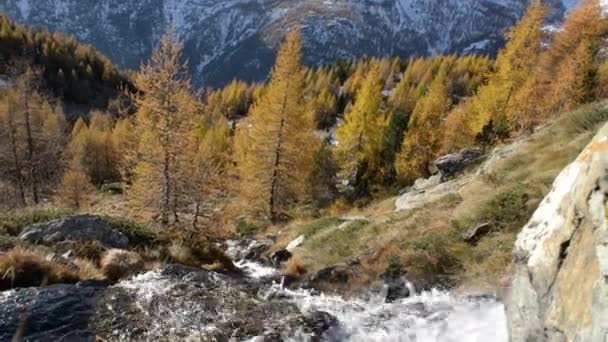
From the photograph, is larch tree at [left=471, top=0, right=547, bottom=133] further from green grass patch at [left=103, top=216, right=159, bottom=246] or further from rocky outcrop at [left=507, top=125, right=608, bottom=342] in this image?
rocky outcrop at [left=507, top=125, right=608, bottom=342]

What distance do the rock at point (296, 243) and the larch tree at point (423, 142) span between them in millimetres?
29226

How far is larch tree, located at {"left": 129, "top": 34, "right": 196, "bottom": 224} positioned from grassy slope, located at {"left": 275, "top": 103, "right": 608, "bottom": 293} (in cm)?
711

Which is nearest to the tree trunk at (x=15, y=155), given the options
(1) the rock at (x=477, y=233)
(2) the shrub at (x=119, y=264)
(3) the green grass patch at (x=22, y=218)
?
(3) the green grass patch at (x=22, y=218)

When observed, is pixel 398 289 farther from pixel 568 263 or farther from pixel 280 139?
pixel 280 139

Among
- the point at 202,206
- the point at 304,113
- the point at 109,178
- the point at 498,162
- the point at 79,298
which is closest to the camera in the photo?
the point at 79,298

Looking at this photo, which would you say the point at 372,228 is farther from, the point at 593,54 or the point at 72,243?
the point at 593,54

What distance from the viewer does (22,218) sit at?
14727 mm

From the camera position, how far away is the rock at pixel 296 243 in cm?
1798

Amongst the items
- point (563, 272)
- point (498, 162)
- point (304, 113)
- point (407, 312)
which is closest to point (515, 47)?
point (304, 113)

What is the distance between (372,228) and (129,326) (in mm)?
9823

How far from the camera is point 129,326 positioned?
8383mm

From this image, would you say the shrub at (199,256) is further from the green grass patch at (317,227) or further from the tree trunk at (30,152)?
the tree trunk at (30,152)

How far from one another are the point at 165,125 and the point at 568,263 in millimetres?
19420

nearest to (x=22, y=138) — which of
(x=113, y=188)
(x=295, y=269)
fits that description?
(x=113, y=188)
